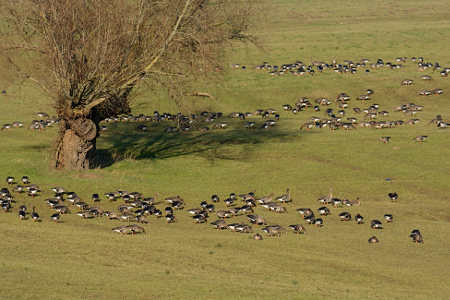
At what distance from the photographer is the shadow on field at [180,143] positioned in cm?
4738

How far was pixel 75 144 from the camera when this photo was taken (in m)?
41.7

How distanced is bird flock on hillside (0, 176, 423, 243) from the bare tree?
5.47 metres

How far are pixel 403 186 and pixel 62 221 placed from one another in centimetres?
2011

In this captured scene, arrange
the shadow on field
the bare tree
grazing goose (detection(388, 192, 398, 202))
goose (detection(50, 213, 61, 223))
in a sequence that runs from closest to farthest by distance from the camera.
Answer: goose (detection(50, 213, 61, 223)), grazing goose (detection(388, 192, 398, 202)), the bare tree, the shadow on field

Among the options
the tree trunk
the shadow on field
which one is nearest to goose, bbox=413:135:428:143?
the shadow on field

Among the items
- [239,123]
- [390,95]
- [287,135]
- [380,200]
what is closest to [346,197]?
[380,200]

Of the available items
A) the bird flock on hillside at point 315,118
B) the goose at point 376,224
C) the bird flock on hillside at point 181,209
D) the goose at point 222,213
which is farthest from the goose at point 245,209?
the bird flock on hillside at point 315,118

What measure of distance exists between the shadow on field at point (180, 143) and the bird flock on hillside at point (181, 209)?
279 inches

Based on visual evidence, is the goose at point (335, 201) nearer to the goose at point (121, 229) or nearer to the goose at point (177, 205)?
the goose at point (177, 205)

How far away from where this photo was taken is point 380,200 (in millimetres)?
38062

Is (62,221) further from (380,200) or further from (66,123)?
(380,200)

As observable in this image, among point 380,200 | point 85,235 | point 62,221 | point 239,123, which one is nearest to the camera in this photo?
point 85,235

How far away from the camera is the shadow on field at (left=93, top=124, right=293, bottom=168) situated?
155ft

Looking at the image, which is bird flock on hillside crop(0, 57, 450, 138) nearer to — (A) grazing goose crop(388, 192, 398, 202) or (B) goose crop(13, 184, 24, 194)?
(A) grazing goose crop(388, 192, 398, 202)
